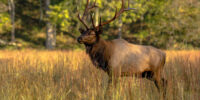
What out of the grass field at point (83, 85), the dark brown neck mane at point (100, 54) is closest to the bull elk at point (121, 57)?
the dark brown neck mane at point (100, 54)

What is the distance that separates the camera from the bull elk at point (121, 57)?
374 cm

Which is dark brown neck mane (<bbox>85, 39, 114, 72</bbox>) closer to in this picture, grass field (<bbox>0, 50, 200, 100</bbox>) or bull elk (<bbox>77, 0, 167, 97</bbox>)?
bull elk (<bbox>77, 0, 167, 97</bbox>)

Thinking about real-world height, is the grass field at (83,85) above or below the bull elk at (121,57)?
below

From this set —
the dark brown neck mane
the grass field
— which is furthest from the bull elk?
the grass field

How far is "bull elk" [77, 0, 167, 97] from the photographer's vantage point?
12.3 feet

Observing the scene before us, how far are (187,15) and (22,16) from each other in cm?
1778

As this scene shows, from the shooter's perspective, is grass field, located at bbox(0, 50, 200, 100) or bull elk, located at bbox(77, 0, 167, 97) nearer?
grass field, located at bbox(0, 50, 200, 100)

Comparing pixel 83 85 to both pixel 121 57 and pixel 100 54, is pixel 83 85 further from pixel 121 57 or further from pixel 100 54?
pixel 121 57

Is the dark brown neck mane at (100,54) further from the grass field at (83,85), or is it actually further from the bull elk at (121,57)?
the grass field at (83,85)

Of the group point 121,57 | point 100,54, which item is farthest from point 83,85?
point 121,57

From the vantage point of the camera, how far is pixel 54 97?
308cm

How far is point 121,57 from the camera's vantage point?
389 centimetres

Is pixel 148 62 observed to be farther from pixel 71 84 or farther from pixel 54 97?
pixel 54 97

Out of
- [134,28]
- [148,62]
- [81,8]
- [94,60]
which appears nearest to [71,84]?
[94,60]
